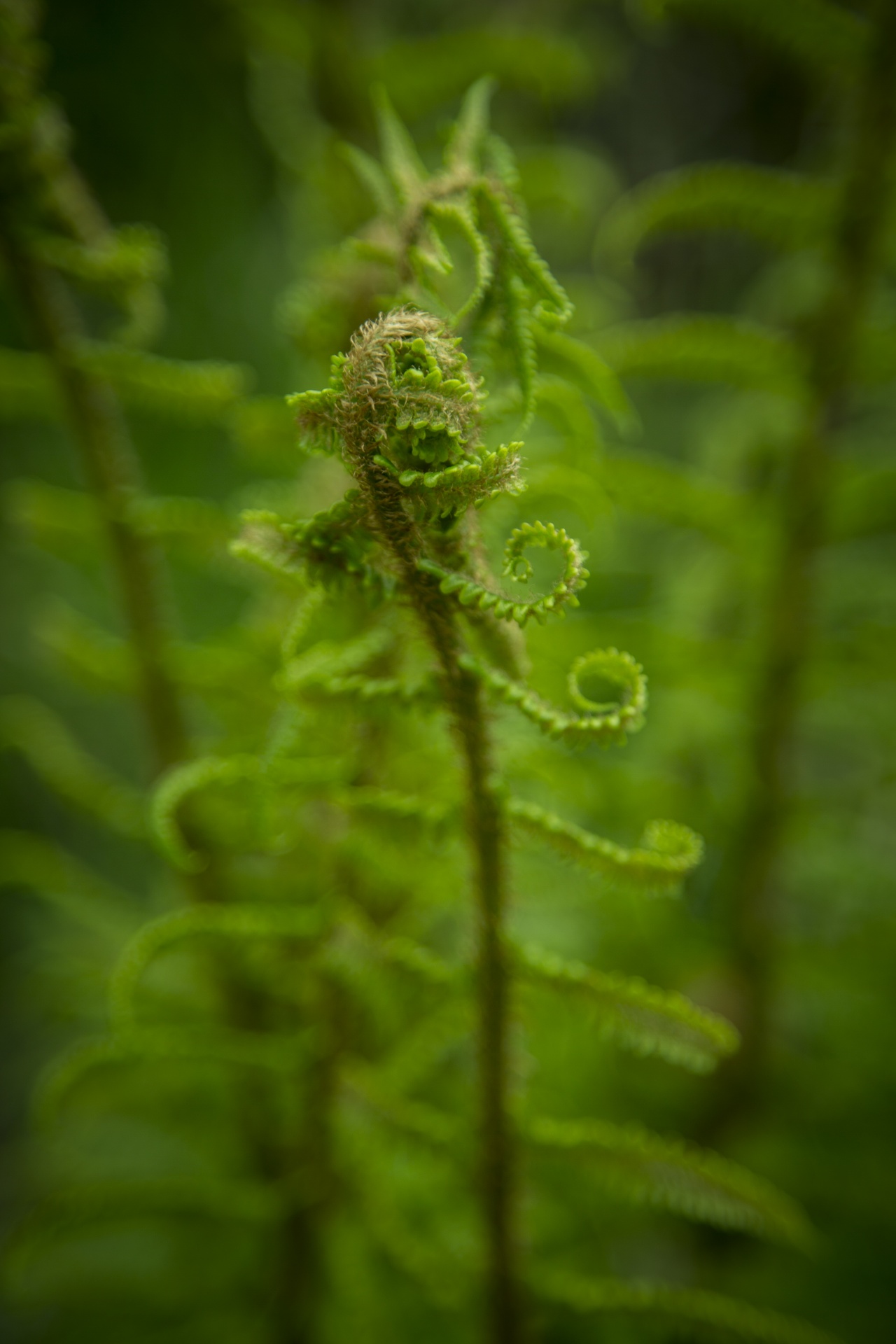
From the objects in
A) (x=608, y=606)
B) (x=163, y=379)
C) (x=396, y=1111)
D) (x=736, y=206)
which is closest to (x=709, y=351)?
(x=736, y=206)

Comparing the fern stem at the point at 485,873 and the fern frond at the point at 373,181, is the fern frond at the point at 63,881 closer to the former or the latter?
the fern stem at the point at 485,873

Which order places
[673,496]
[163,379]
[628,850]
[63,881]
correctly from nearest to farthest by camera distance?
[628,850]
[163,379]
[673,496]
[63,881]

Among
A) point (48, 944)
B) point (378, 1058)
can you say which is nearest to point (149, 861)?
point (48, 944)

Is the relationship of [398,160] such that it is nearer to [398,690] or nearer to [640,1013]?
[398,690]

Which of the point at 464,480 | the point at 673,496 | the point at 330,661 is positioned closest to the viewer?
the point at 464,480

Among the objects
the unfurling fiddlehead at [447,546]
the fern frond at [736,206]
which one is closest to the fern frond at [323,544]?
the unfurling fiddlehead at [447,546]

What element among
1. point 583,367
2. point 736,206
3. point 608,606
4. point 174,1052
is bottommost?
point 174,1052
